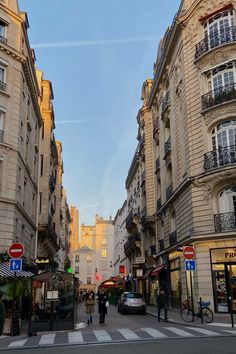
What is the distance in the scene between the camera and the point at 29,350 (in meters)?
11.7

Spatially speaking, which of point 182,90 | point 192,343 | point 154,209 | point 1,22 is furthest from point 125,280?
point 192,343

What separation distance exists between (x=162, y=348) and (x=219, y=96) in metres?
16.0

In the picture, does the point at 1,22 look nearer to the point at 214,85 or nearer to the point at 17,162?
the point at 17,162

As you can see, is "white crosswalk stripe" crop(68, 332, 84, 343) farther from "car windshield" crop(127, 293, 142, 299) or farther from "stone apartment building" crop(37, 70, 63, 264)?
"stone apartment building" crop(37, 70, 63, 264)

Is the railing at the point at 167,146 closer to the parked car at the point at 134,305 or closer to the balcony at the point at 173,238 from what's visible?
the balcony at the point at 173,238

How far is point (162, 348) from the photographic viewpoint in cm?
1084

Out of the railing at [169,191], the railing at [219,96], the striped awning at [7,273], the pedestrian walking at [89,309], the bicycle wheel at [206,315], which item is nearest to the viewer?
the striped awning at [7,273]

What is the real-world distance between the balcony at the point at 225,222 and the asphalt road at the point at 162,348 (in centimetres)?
978

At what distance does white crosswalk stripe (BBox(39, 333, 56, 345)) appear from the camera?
522 inches

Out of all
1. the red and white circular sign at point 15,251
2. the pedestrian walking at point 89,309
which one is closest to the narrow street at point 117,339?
the red and white circular sign at point 15,251

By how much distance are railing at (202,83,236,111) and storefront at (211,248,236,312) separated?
8.13m

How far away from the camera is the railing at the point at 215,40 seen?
23.7 meters

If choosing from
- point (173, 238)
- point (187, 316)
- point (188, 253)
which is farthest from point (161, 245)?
point (188, 253)

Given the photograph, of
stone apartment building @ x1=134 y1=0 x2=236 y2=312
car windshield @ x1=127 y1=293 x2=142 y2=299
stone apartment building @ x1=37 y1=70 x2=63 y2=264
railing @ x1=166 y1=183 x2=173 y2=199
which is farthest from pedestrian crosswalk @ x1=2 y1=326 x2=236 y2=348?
stone apartment building @ x1=37 y1=70 x2=63 y2=264
